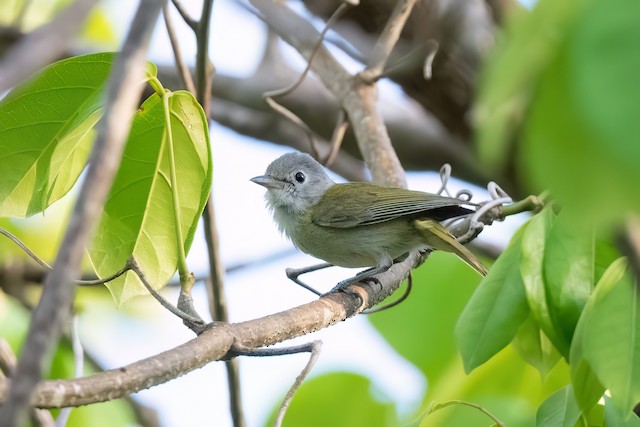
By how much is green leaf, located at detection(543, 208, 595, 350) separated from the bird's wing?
1.27 meters

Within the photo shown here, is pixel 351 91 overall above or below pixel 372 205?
above

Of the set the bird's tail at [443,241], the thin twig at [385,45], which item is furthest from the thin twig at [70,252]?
the thin twig at [385,45]

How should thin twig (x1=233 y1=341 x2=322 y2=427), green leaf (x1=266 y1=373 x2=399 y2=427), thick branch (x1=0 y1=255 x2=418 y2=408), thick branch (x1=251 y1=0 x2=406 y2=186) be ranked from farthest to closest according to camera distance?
1. thick branch (x1=251 y1=0 x2=406 y2=186)
2. green leaf (x1=266 y1=373 x2=399 y2=427)
3. thin twig (x1=233 y1=341 x2=322 y2=427)
4. thick branch (x1=0 y1=255 x2=418 y2=408)

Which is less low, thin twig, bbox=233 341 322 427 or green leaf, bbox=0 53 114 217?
green leaf, bbox=0 53 114 217

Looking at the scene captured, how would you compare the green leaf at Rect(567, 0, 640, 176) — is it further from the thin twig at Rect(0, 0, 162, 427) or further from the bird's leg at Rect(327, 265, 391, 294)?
the bird's leg at Rect(327, 265, 391, 294)

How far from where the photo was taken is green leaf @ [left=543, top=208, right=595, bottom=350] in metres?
2.09

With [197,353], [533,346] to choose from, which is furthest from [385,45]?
[197,353]

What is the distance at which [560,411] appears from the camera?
79.7 inches

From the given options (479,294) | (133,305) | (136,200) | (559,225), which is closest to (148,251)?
(136,200)

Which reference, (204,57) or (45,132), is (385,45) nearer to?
(204,57)

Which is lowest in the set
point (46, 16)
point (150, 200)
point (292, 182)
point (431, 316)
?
point (431, 316)

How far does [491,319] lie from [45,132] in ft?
4.75

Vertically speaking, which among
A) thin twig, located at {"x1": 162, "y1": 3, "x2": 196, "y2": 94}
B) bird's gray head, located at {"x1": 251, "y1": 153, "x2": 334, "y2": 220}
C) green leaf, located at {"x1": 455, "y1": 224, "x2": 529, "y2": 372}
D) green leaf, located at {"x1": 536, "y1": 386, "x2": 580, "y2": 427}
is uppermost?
thin twig, located at {"x1": 162, "y1": 3, "x2": 196, "y2": 94}

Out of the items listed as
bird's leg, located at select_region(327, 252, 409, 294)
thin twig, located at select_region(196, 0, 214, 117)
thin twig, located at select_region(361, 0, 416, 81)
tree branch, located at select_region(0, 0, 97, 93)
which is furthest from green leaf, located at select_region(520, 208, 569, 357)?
thin twig, located at select_region(361, 0, 416, 81)
